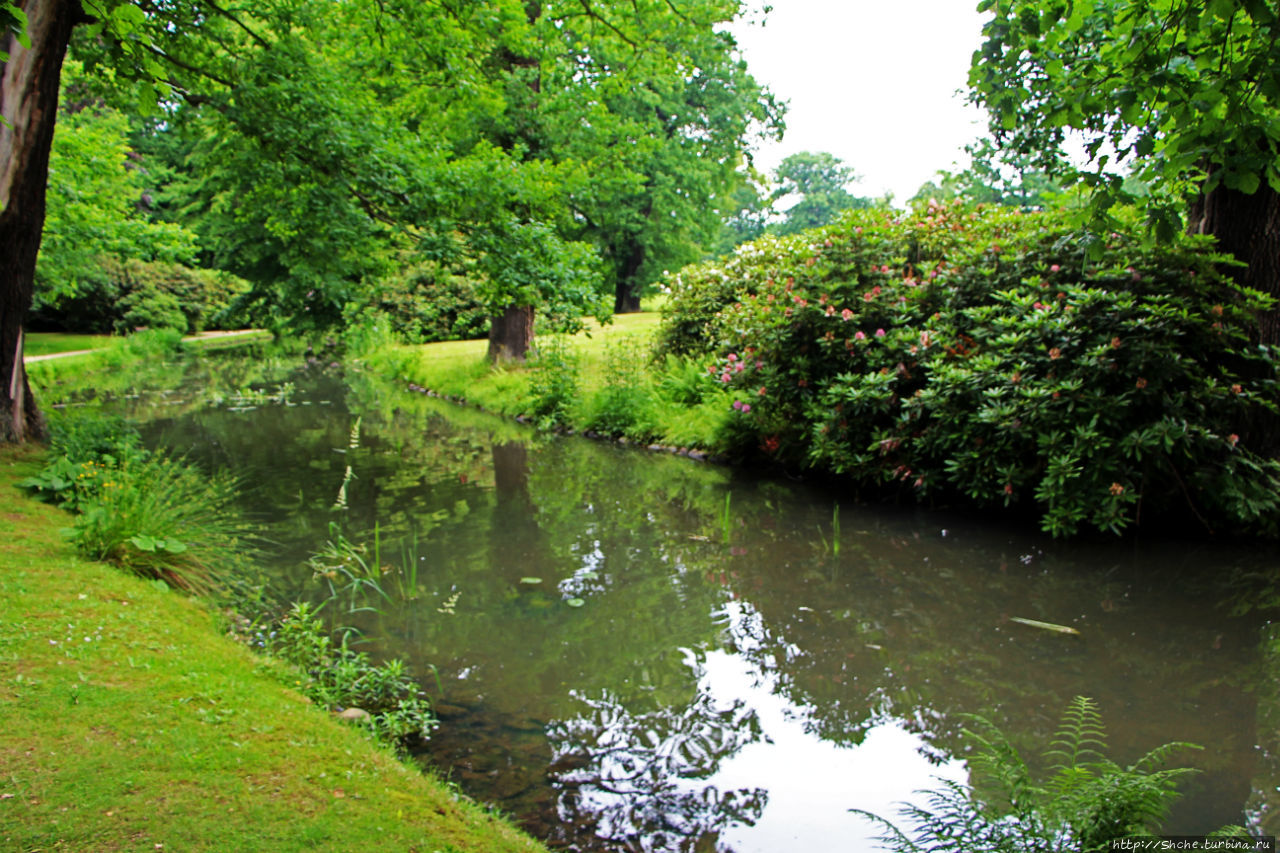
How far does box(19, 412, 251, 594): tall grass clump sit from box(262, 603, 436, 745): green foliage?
34.3 inches

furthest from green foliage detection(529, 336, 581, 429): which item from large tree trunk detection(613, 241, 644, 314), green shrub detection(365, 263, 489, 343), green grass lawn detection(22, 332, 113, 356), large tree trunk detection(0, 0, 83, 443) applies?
green grass lawn detection(22, 332, 113, 356)

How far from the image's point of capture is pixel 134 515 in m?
5.38

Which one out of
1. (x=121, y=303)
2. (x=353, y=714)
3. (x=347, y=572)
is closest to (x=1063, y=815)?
(x=353, y=714)

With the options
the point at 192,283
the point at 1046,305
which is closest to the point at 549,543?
the point at 1046,305

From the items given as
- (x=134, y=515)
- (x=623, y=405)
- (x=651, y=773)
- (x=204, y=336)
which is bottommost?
(x=651, y=773)

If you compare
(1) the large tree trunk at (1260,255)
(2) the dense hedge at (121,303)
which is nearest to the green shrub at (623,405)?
(1) the large tree trunk at (1260,255)

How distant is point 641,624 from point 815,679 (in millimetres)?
1266

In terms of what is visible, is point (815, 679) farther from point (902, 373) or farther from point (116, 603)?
point (902, 373)

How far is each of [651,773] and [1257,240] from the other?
6713 millimetres

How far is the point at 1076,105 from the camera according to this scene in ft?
13.5

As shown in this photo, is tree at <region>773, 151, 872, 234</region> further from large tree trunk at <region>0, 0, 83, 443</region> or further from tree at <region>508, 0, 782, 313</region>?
large tree trunk at <region>0, 0, 83, 443</region>

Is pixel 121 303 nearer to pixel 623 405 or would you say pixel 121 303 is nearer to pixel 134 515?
pixel 623 405

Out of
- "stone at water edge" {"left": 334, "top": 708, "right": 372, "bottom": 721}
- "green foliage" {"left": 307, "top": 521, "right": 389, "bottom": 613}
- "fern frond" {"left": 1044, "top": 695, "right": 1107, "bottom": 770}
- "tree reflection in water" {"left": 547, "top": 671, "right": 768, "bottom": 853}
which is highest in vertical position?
"fern frond" {"left": 1044, "top": 695, "right": 1107, "bottom": 770}

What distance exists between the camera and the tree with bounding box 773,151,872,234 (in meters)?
68.0
